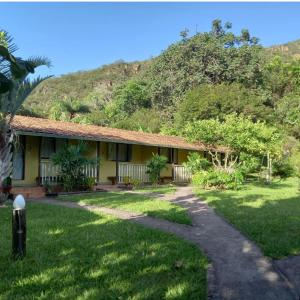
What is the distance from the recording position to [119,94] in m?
58.2

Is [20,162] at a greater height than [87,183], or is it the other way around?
[20,162]

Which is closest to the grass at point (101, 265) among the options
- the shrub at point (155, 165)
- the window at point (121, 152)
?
the shrub at point (155, 165)

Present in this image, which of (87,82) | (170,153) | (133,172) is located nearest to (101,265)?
(133,172)

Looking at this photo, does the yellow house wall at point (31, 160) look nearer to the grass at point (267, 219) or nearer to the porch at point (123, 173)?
the porch at point (123, 173)

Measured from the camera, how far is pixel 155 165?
20234 millimetres

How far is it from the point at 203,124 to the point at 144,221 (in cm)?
1148

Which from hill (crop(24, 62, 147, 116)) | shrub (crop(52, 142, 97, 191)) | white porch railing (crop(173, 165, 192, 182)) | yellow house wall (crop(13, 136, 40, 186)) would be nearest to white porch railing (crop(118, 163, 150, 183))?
white porch railing (crop(173, 165, 192, 182))

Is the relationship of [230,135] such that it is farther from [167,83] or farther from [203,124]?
[167,83]

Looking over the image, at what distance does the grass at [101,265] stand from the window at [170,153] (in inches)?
597

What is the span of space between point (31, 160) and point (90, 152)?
339 centimetres

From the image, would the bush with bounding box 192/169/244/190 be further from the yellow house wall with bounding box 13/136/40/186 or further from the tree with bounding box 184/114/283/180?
the yellow house wall with bounding box 13/136/40/186

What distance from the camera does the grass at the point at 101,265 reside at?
4.86m

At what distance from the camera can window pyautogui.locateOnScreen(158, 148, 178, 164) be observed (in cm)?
2389

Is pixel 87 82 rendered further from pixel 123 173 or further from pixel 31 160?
pixel 31 160
